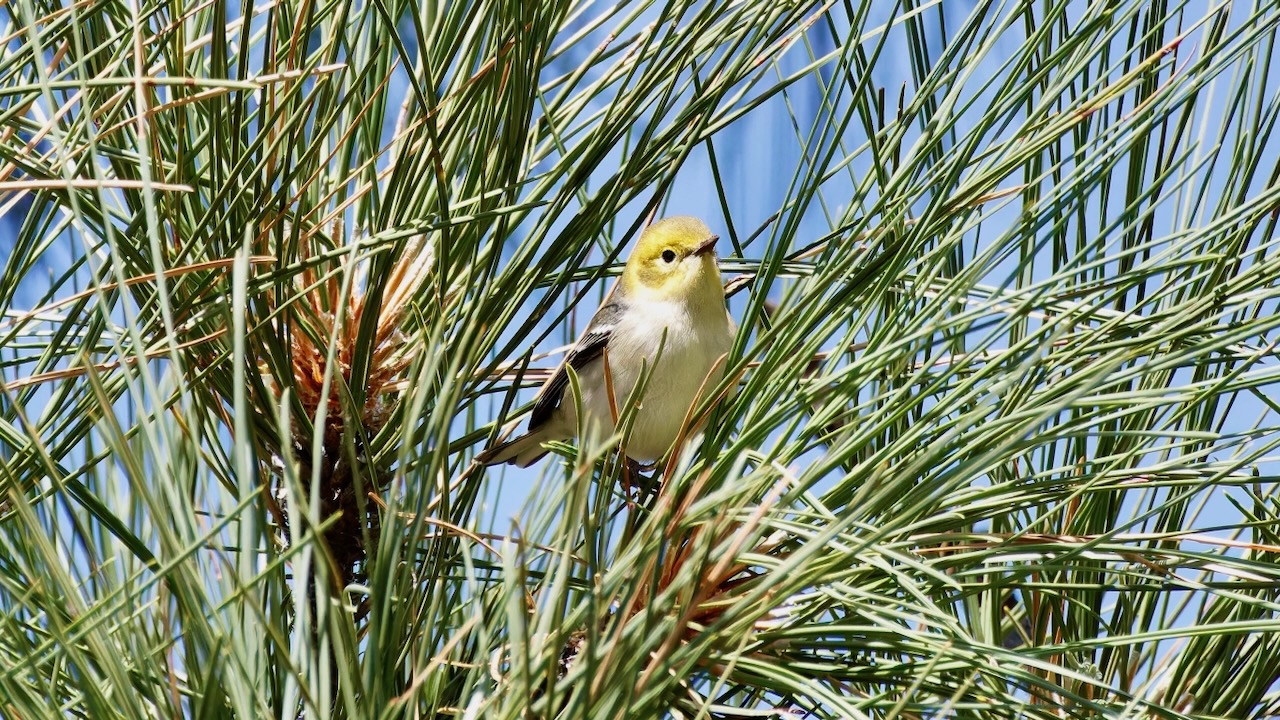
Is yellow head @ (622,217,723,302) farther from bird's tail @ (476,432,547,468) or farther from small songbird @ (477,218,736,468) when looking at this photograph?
bird's tail @ (476,432,547,468)

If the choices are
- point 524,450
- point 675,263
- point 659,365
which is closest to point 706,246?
point 675,263

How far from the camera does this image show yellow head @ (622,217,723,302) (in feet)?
8.43

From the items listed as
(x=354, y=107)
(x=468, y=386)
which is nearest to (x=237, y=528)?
(x=468, y=386)

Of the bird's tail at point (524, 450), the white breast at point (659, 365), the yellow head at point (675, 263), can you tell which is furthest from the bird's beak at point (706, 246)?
the bird's tail at point (524, 450)

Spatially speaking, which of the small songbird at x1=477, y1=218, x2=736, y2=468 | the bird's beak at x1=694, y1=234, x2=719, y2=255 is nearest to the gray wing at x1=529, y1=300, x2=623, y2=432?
the small songbird at x1=477, y1=218, x2=736, y2=468

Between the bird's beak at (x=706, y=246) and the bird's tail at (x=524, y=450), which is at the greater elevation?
the bird's beak at (x=706, y=246)

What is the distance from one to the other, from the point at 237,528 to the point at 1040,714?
1.04 meters

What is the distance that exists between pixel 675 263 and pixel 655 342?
0.75 ft

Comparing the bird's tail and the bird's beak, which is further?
the bird's beak

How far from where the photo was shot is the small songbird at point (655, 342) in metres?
2.36

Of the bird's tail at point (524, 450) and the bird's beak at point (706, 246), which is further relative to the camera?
the bird's beak at point (706, 246)

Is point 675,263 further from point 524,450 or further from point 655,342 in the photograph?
point 524,450

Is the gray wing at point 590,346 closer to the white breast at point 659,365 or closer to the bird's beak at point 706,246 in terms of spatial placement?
the white breast at point 659,365

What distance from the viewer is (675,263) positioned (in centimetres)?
265
